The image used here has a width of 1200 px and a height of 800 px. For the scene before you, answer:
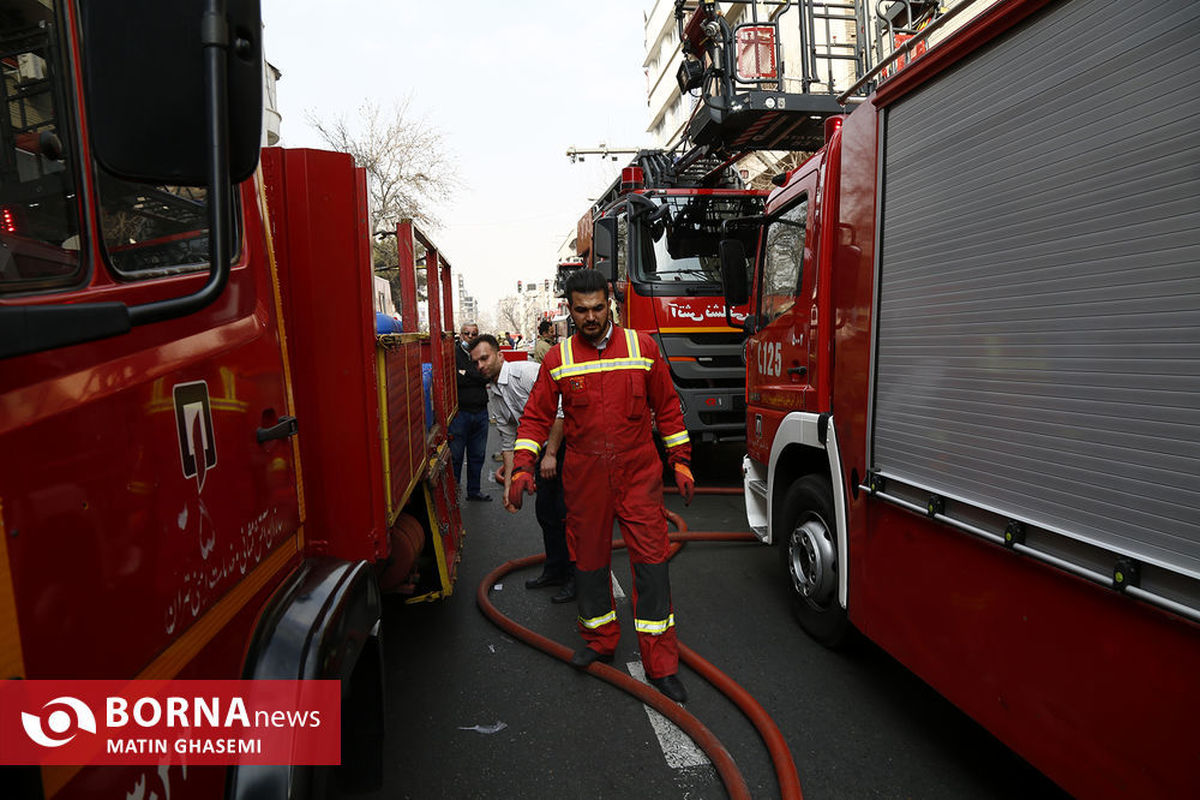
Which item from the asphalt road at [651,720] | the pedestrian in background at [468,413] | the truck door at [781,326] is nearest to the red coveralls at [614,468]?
the asphalt road at [651,720]

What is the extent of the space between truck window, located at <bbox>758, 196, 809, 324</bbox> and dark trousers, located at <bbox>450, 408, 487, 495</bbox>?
127 inches

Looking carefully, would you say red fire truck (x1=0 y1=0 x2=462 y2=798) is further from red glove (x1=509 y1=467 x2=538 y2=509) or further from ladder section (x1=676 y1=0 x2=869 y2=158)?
ladder section (x1=676 y1=0 x2=869 y2=158)

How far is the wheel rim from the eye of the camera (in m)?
3.43

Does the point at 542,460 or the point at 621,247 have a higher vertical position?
the point at 621,247

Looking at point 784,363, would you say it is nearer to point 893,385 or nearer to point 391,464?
point 893,385

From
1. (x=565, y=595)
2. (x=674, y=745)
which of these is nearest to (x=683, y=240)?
(x=565, y=595)

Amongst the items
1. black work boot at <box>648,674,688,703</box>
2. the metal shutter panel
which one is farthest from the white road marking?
the metal shutter panel

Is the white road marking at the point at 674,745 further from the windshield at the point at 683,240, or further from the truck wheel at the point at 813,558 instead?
the windshield at the point at 683,240

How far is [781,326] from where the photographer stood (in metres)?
3.93

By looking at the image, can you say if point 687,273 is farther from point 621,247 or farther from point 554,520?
point 554,520

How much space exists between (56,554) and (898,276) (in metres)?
2.55

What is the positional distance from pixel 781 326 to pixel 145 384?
329 cm

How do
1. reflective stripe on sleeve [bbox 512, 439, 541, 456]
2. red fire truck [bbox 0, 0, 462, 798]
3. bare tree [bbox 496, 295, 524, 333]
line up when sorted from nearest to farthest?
1. red fire truck [bbox 0, 0, 462, 798]
2. reflective stripe on sleeve [bbox 512, 439, 541, 456]
3. bare tree [bbox 496, 295, 524, 333]

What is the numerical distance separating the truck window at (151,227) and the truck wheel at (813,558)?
2772 mm
